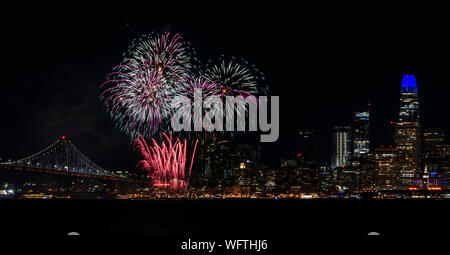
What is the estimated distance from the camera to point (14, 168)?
110 meters

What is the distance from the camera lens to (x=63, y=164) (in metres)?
139
